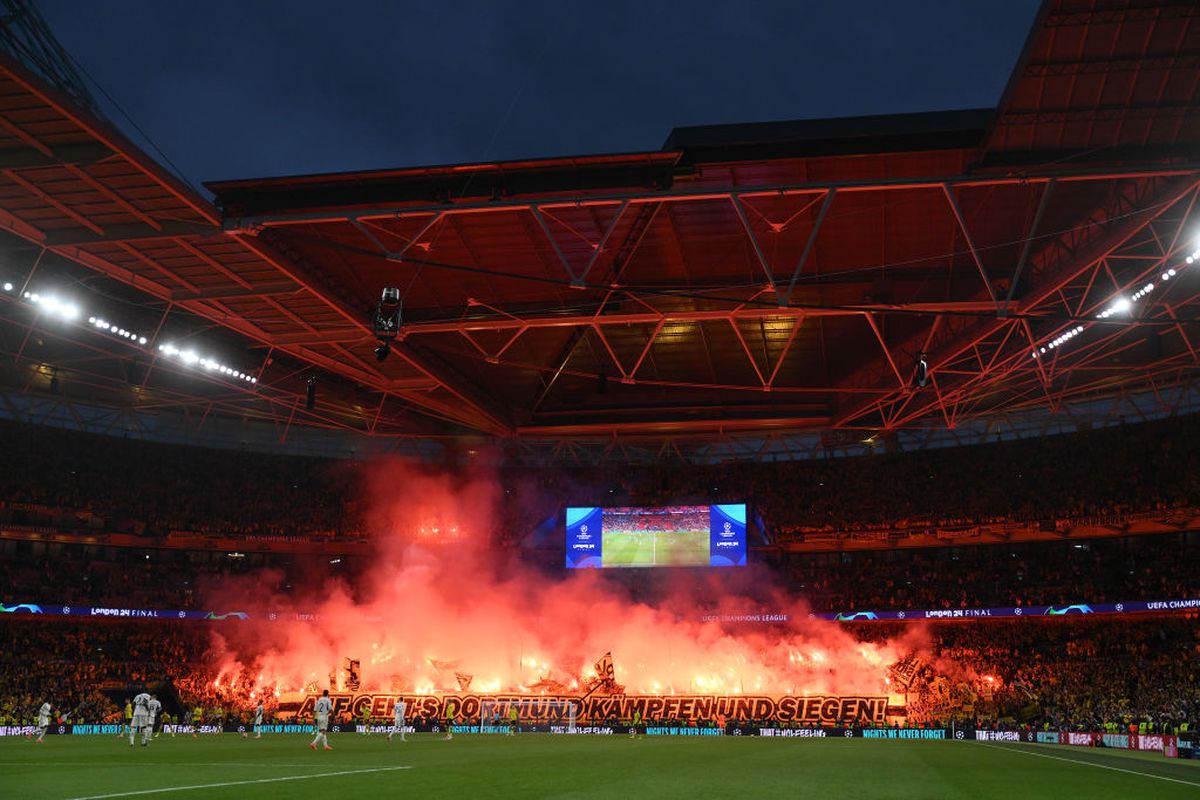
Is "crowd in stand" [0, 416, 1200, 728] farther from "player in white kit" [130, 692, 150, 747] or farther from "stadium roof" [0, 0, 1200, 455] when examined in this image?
"player in white kit" [130, 692, 150, 747]

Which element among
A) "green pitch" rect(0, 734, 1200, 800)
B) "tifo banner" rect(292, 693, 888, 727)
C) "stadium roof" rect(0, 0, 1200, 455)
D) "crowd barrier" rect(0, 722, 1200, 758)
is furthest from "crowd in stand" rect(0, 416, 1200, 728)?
"green pitch" rect(0, 734, 1200, 800)

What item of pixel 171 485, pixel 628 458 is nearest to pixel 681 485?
pixel 628 458

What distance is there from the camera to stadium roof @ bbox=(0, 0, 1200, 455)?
2192 centimetres

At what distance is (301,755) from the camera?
21.5 m

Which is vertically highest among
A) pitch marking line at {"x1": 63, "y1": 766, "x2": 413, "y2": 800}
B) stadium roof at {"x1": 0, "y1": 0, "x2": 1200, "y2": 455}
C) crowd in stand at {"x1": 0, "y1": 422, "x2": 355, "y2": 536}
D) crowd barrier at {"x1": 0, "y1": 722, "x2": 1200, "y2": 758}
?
stadium roof at {"x1": 0, "y1": 0, "x2": 1200, "y2": 455}

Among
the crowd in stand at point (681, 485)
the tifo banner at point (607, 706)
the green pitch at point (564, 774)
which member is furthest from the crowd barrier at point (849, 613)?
the green pitch at point (564, 774)

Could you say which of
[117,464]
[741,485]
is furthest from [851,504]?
[117,464]

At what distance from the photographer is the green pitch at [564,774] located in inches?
516

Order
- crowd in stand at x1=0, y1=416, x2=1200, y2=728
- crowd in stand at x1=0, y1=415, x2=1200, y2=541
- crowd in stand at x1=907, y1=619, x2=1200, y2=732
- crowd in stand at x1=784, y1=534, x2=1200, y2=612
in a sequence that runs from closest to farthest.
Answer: crowd in stand at x1=907, y1=619, x2=1200, y2=732
crowd in stand at x1=0, y1=416, x2=1200, y2=728
crowd in stand at x1=784, y1=534, x2=1200, y2=612
crowd in stand at x1=0, y1=415, x2=1200, y2=541

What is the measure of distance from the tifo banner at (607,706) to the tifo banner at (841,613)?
4.66 m

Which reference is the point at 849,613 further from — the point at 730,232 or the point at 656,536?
the point at 730,232

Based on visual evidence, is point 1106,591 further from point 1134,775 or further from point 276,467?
point 276,467

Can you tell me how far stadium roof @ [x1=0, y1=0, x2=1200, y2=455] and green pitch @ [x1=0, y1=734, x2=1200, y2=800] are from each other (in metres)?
10.3

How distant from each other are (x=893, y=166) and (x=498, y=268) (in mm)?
12316
